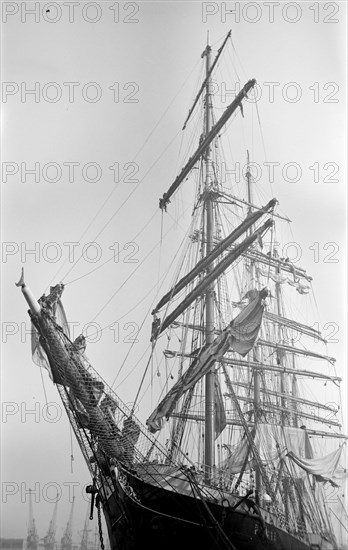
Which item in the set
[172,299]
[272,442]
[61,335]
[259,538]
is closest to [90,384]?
[61,335]

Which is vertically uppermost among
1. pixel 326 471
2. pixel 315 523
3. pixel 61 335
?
pixel 61 335

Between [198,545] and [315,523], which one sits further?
[315,523]

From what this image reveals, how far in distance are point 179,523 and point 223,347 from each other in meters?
8.10

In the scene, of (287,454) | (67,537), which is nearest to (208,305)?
(287,454)

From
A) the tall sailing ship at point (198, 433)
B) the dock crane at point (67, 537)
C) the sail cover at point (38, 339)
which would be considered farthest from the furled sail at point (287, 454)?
the dock crane at point (67, 537)

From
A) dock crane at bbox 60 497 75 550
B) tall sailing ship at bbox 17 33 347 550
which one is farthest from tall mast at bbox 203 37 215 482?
dock crane at bbox 60 497 75 550

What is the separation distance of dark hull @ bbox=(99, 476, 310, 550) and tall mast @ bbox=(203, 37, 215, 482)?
4.66 m

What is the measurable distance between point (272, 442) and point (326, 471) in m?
6.25

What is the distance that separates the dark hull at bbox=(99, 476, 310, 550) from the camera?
54.7ft

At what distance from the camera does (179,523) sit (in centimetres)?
1688

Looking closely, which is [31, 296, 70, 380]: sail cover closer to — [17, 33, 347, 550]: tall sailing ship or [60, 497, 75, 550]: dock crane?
[17, 33, 347, 550]: tall sailing ship

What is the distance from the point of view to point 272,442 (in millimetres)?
37469

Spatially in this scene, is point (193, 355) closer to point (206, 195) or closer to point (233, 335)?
point (233, 335)

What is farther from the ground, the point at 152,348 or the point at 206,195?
the point at 206,195
